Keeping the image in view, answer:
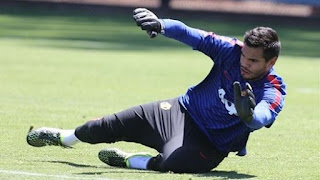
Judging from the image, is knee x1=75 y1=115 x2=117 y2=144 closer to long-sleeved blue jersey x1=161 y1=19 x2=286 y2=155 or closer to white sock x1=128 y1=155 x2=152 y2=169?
white sock x1=128 y1=155 x2=152 y2=169

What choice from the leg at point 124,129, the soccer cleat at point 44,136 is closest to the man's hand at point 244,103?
the leg at point 124,129

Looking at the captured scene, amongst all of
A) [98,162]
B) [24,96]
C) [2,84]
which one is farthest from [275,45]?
[2,84]

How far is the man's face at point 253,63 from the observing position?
7652 millimetres

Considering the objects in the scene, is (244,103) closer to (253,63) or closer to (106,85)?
(253,63)

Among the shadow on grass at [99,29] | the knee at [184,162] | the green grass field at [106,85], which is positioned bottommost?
the shadow on grass at [99,29]

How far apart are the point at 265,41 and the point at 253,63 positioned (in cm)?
19

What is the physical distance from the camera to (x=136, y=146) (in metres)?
9.89

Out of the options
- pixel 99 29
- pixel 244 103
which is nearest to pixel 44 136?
pixel 244 103

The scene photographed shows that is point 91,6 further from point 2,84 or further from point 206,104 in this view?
point 206,104

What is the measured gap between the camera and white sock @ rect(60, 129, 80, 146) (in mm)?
8756

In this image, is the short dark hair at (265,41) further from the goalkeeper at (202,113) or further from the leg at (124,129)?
the leg at (124,129)

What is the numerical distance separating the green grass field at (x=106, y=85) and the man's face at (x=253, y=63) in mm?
832

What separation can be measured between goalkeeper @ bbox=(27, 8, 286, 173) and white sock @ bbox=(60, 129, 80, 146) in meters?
0.01

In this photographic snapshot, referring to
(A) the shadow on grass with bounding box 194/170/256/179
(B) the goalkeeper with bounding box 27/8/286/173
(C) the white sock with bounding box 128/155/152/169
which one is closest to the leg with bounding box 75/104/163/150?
(B) the goalkeeper with bounding box 27/8/286/173
